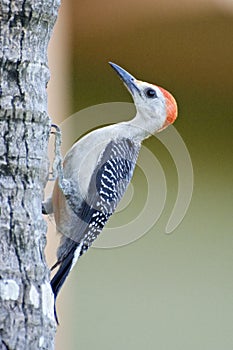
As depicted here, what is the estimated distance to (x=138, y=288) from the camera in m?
6.60

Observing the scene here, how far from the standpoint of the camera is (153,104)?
15.5 ft

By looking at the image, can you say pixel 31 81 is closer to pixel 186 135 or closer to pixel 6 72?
pixel 6 72

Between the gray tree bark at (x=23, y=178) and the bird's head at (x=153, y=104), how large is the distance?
1.52 metres

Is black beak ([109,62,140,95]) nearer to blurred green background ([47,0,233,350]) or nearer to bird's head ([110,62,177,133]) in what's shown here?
bird's head ([110,62,177,133])

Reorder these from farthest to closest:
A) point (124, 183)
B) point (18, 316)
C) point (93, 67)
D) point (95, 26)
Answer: point (93, 67) → point (95, 26) → point (124, 183) → point (18, 316)

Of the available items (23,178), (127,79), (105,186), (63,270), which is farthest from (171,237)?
(23,178)

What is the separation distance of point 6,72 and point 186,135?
11.8ft

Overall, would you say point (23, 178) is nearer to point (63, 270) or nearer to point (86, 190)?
point (63, 270)

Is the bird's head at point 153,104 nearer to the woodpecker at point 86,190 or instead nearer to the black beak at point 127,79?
the black beak at point 127,79

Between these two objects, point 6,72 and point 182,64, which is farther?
point 182,64

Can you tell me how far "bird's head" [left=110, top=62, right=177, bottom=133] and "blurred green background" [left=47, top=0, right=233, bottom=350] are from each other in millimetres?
1534

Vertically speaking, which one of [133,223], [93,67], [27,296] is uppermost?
[93,67]

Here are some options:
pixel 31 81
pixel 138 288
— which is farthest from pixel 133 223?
pixel 31 81

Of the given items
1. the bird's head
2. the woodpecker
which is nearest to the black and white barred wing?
the woodpecker
